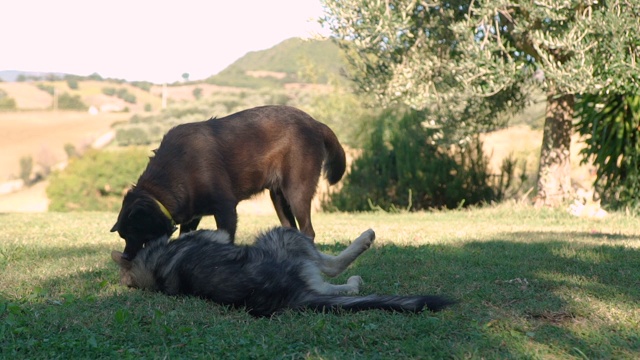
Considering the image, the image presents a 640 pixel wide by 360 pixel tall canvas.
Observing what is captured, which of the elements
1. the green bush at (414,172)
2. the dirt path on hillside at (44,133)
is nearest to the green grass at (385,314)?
the green bush at (414,172)

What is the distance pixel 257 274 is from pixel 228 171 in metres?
2.24

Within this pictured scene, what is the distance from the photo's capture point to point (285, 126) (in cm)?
707

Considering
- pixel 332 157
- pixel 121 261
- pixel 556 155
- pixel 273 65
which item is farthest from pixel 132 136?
pixel 121 261

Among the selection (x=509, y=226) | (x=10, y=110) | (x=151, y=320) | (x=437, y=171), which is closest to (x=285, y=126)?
(x=151, y=320)

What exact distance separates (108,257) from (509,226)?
249 inches

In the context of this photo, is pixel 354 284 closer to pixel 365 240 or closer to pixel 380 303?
pixel 365 240

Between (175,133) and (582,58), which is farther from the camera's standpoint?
(582,58)

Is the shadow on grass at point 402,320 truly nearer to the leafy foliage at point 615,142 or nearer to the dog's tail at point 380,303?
the dog's tail at point 380,303

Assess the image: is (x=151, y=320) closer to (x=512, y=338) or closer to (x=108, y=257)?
(x=512, y=338)

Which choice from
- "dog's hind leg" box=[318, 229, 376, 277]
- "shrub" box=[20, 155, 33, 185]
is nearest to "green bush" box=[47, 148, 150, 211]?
"shrub" box=[20, 155, 33, 185]

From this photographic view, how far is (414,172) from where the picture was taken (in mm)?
17609

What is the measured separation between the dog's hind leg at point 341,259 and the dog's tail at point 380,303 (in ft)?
2.35

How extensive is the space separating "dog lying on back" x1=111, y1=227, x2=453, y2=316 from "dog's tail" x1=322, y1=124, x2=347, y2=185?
7.31ft

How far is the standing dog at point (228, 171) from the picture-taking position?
587cm
